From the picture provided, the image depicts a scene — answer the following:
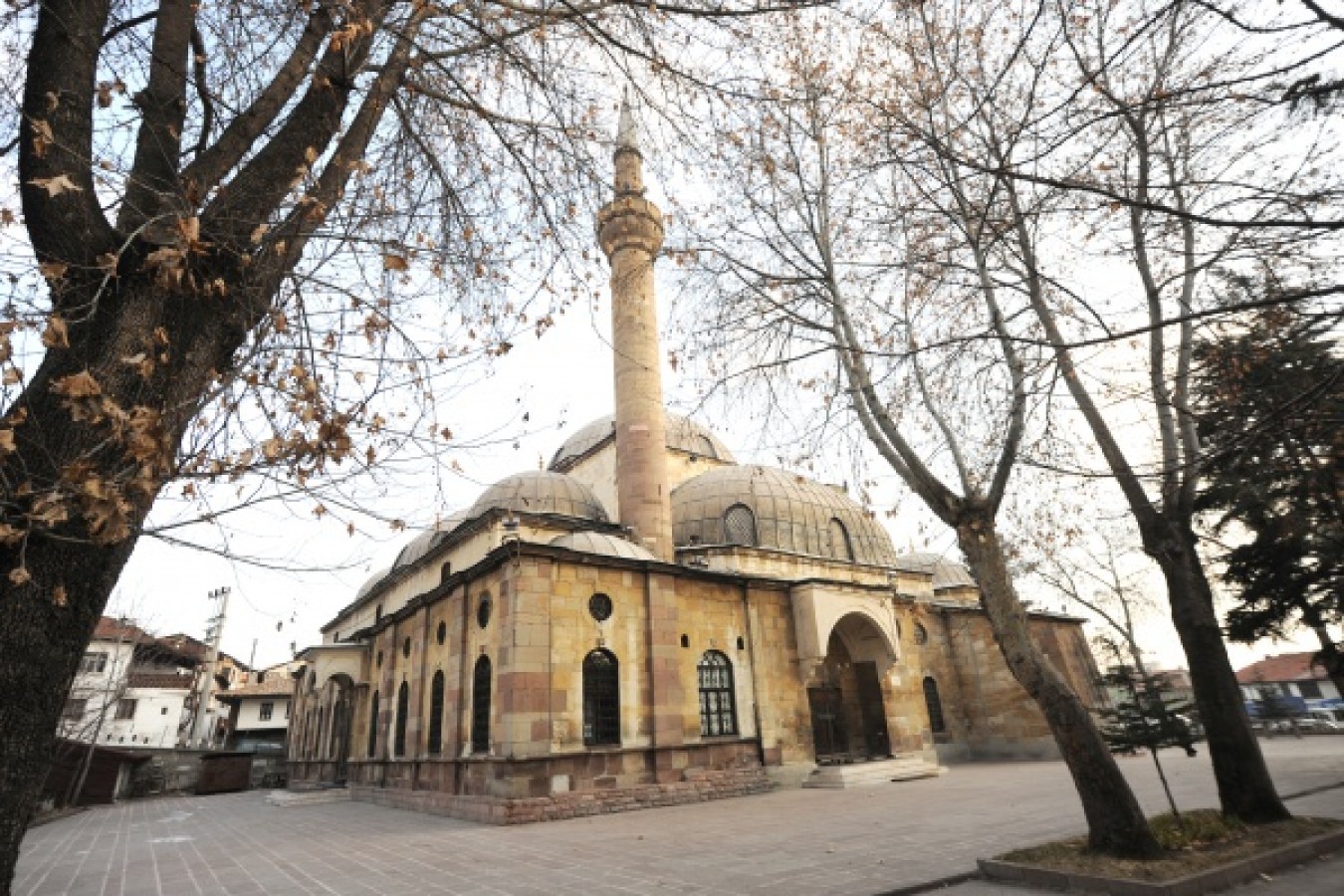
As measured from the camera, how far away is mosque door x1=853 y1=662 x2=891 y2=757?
18.9 meters

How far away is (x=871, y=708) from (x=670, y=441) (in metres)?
11.5

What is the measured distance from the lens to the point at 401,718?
18125mm

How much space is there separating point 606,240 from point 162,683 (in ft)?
137

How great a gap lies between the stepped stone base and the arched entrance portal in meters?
3.63

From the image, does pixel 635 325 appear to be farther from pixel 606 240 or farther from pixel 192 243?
pixel 192 243

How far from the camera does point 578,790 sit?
12586 millimetres

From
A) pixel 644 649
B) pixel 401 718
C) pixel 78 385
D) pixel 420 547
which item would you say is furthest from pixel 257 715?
pixel 78 385

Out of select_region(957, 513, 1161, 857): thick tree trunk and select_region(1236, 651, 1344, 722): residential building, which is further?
select_region(1236, 651, 1344, 722): residential building

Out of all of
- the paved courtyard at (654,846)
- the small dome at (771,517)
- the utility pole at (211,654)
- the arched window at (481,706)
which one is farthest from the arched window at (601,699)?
the utility pole at (211,654)

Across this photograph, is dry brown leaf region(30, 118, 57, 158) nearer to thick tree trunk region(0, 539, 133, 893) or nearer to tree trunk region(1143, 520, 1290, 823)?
thick tree trunk region(0, 539, 133, 893)

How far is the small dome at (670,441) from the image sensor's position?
84.5ft

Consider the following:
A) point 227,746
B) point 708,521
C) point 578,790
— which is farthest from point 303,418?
point 227,746

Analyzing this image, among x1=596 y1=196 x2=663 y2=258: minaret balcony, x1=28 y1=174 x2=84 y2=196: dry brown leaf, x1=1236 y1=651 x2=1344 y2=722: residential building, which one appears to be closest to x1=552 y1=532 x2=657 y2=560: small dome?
x1=596 y1=196 x2=663 y2=258: minaret balcony

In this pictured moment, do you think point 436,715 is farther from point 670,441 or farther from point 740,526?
point 670,441
